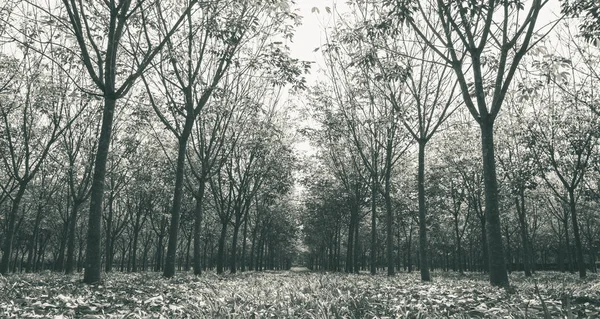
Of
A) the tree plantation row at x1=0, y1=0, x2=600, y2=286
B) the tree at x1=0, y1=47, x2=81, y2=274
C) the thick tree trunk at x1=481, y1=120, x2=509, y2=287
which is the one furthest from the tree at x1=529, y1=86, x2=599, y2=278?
the tree at x1=0, y1=47, x2=81, y2=274

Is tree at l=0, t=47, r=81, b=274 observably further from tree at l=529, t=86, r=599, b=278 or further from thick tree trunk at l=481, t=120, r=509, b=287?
tree at l=529, t=86, r=599, b=278

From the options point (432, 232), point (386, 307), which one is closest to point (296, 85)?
point (386, 307)

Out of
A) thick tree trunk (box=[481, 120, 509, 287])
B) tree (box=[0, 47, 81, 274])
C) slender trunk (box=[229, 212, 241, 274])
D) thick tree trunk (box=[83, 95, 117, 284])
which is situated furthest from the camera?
slender trunk (box=[229, 212, 241, 274])

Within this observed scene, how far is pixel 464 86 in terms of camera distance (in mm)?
8773

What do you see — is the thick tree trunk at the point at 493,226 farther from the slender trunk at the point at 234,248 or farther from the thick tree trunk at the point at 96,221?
the slender trunk at the point at 234,248

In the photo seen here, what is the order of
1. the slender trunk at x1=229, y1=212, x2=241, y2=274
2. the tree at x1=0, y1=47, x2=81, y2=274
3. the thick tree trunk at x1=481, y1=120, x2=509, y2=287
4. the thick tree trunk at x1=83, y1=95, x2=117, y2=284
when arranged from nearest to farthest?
the thick tree trunk at x1=481, y1=120, x2=509, y2=287 < the thick tree trunk at x1=83, y1=95, x2=117, y2=284 < the tree at x1=0, y1=47, x2=81, y2=274 < the slender trunk at x1=229, y1=212, x2=241, y2=274

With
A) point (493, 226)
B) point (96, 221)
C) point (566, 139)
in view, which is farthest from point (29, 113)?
point (566, 139)

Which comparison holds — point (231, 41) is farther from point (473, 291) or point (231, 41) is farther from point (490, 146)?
point (473, 291)

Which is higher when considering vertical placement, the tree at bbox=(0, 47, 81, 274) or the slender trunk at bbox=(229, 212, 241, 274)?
the tree at bbox=(0, 47, 81, 274)

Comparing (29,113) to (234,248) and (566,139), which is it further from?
(566,139)

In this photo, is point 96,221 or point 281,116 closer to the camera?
point 96,221

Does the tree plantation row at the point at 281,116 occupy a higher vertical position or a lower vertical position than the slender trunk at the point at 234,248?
higher

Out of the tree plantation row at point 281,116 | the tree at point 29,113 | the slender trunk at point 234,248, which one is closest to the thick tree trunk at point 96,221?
the tree plantation row at point 281,116

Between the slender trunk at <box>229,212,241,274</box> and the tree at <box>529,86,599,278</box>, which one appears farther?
the slender trunk at <box>229,212,241,274</box>
